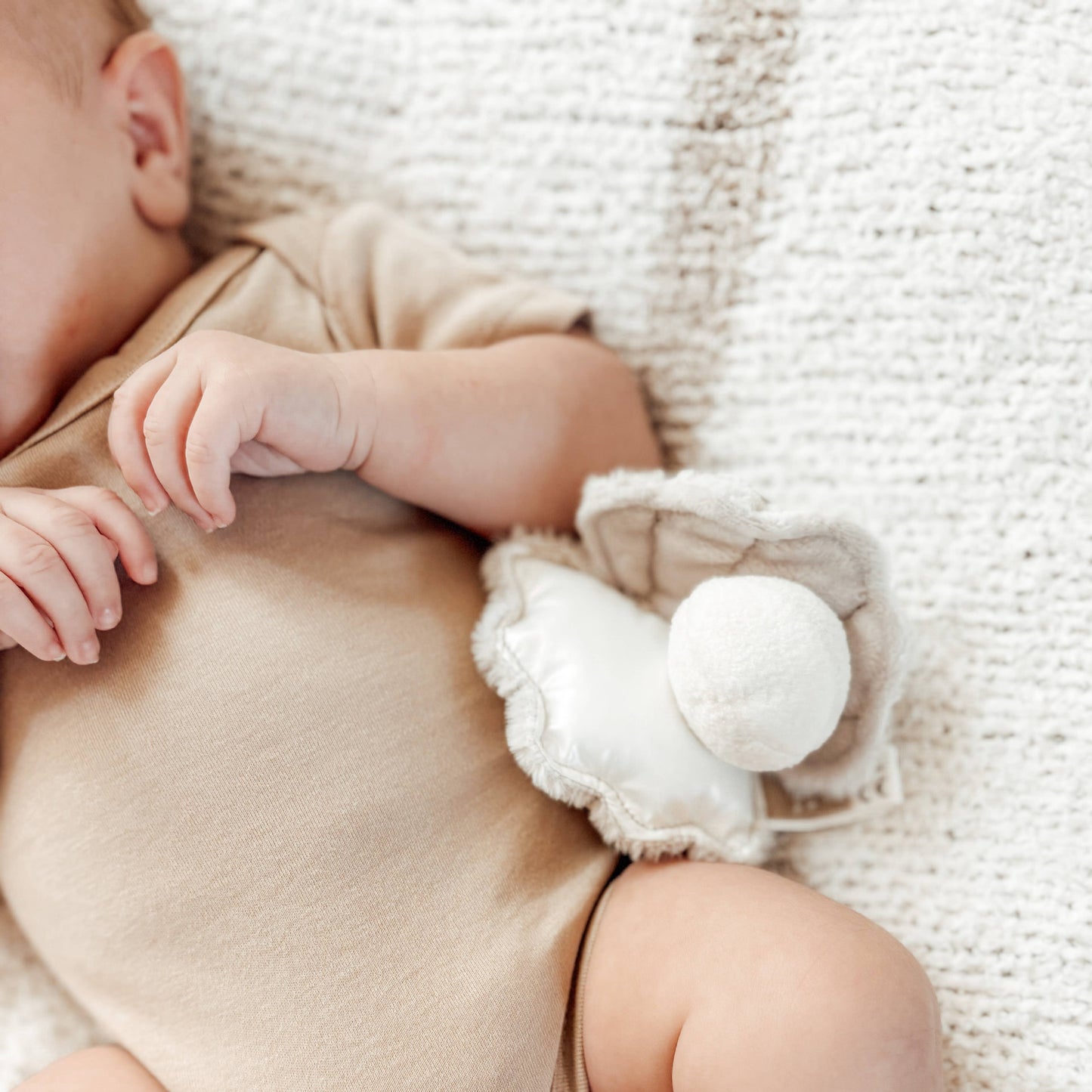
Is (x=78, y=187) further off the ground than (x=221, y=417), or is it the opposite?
(x=78, y=187)

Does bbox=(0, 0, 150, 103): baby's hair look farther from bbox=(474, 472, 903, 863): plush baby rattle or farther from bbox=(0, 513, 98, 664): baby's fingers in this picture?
bbox=(474, 472, 903, 863): plush baby rattle

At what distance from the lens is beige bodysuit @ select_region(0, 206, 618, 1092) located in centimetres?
69

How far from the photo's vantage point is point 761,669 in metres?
0.66

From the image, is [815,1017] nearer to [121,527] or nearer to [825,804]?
[825,804]

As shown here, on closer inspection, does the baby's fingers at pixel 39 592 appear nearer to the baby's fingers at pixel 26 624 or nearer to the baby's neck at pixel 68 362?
the baby's fingers at pixel 26 624

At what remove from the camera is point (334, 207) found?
0.96 metres

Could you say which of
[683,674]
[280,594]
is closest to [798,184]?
[683,674]

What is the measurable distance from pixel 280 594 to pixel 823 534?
1.30ft

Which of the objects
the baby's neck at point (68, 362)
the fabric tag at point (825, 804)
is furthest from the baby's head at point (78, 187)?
the fabric tag at point (825, 804)

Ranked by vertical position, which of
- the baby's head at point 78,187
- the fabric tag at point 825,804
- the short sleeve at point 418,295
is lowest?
the fabric tag at point 825,804

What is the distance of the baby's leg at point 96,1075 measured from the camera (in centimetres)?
73

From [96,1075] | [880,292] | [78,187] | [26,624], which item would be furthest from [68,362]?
[880,292]

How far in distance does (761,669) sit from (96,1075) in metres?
0.57

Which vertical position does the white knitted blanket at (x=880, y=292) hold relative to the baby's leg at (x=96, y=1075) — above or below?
above
